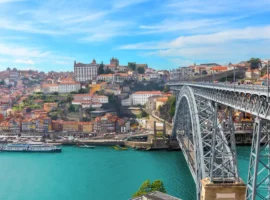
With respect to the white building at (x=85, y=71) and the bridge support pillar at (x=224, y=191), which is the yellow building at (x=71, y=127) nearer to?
the white building at (x=85, y=71)

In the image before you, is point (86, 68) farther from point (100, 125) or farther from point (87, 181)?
point (87, 181)

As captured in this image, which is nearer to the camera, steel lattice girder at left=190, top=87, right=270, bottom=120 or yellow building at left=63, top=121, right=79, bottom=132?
steel lattice girder at left=190, top=87, right=270, bottom=120

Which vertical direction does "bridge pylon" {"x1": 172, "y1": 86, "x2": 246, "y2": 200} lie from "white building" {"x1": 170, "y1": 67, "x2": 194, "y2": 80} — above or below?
below

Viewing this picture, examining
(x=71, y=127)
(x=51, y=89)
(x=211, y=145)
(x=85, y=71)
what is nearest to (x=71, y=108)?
(x=71, y=127)

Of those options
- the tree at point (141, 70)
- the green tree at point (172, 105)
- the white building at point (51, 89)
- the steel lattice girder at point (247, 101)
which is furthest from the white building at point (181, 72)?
the steel lattice girder at point (247, 101)

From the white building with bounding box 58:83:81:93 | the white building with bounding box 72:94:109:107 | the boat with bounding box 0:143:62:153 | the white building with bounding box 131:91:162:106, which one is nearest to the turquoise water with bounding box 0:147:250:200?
the boat with bounding box 0:143:62:153

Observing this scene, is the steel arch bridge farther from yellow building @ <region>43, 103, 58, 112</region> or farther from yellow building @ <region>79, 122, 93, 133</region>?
yellow building @ <region>43, 103, 58, 112</region>
